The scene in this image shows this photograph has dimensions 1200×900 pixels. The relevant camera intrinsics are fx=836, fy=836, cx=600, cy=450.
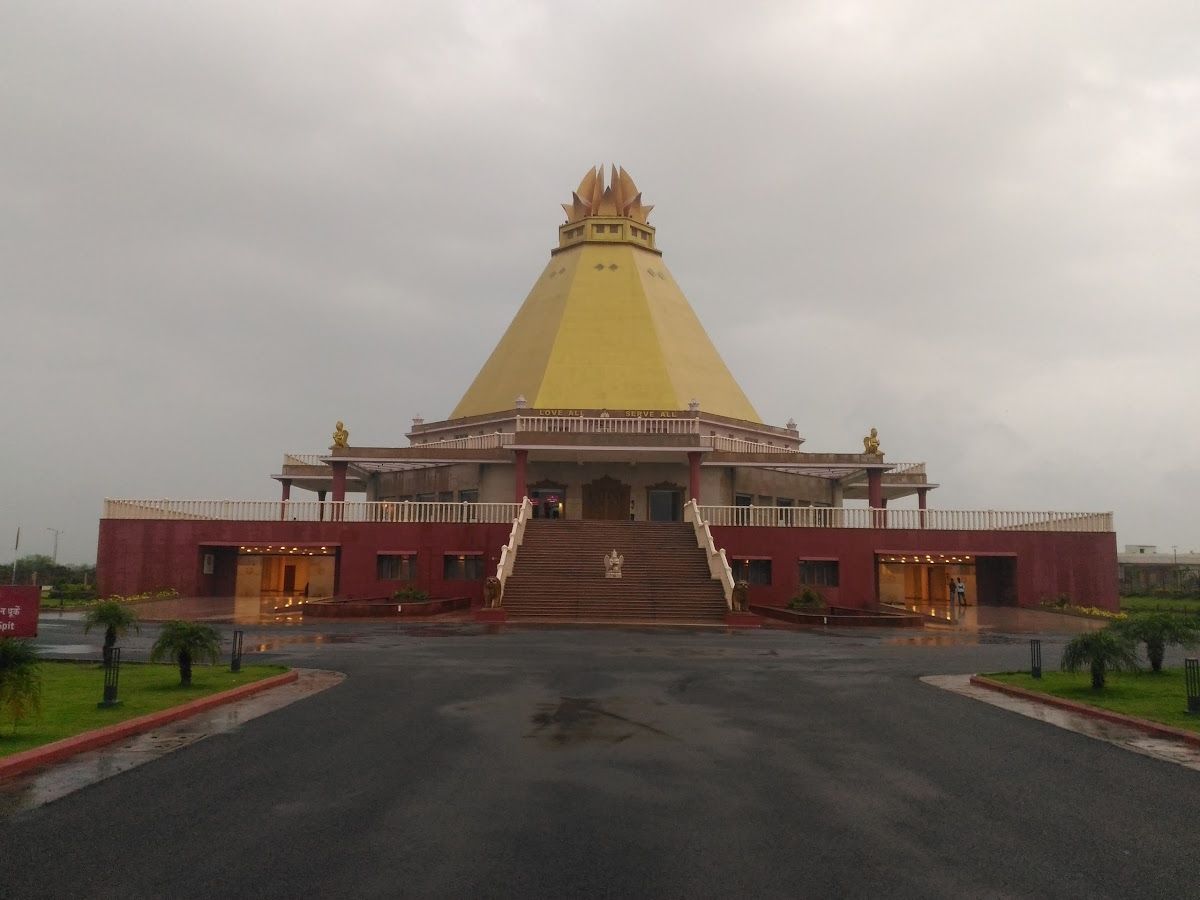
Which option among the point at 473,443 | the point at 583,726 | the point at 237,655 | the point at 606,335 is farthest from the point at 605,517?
the point at 583,726

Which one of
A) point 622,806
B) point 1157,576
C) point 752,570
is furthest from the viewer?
point 1157,576

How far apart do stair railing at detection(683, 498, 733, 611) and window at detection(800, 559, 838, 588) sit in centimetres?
353

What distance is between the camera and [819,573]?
33156 mm

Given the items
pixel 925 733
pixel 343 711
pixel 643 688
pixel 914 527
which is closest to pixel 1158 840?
pixel 925 733

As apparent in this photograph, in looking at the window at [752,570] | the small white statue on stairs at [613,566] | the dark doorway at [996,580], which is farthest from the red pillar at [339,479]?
the dark doorway at [996,580]

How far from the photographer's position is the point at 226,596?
34.7m

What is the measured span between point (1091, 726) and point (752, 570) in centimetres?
2249

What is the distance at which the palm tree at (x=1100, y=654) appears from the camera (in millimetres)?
12805

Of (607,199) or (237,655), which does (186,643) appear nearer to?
(237,655)

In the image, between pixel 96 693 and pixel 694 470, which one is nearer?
pixel 96 693

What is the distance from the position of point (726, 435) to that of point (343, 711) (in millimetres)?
30389

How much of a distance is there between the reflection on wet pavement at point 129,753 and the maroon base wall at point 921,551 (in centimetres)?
2264

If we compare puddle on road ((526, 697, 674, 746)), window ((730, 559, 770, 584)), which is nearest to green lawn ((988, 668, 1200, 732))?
puddle on road ((526, 697, 674, 746))

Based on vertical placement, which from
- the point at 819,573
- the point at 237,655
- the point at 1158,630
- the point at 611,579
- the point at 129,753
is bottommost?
the point at 129,753
